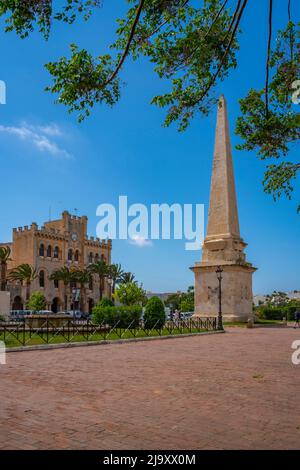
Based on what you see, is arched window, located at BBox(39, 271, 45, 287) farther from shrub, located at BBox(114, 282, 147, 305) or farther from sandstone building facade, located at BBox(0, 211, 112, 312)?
shrub, located at BBox(114, 282, 147, 305)

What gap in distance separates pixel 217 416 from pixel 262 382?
306 cm

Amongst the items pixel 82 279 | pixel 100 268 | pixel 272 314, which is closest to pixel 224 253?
pixel 272 314

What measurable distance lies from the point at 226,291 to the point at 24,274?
1408 inches

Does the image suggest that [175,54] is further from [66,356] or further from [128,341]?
[128,341]

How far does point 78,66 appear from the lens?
738cm

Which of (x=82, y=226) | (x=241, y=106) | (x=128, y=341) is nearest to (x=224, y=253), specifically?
(x=128, y=341)

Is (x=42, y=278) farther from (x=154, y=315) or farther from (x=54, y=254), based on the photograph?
(x=154, y=315)

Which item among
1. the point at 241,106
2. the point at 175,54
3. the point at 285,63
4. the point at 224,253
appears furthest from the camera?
the point at 224,253

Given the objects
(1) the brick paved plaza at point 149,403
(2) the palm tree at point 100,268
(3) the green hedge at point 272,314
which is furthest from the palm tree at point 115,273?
(1) the brick paved plaza at point 149,403

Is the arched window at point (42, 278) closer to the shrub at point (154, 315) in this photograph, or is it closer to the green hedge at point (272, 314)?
the green hedge at point (272, 314)

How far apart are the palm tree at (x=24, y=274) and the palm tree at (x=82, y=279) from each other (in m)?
7.55

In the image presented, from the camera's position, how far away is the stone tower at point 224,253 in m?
30.4

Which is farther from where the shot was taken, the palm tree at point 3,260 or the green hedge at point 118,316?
the palm tree at point 3,260

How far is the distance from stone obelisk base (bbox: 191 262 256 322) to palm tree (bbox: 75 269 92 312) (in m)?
37.5
